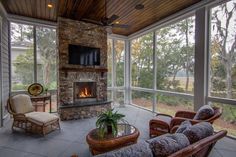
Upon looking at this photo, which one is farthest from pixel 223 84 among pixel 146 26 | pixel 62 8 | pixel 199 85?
pixel 62 8

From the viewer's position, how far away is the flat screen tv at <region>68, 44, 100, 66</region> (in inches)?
218

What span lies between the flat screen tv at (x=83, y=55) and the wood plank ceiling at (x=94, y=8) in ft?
3.43

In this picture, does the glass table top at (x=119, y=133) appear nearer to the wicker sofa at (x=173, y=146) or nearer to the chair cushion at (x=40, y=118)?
the wicker sofa at (x=173, y=146)

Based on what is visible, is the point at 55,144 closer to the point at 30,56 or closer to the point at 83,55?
the point at 83,55

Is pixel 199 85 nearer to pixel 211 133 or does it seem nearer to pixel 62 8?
pixel 211 133

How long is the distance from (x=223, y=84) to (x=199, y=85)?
56cm

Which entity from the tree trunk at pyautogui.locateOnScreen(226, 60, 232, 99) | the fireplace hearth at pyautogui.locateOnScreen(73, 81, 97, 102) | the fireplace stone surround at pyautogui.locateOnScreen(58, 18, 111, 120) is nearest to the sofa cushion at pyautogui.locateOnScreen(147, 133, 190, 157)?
the tree trunk at pyautogui.locateOnScreen(226, 60, 232, 99)

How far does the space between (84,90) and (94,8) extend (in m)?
2.82

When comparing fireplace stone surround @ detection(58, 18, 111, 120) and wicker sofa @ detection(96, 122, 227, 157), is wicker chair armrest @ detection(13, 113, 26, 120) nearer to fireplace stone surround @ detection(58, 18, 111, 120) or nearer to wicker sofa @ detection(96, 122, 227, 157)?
fireplace stone surround @ detection(58, 18, 111, 120)

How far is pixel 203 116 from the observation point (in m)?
3.15

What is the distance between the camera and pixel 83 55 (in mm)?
5746

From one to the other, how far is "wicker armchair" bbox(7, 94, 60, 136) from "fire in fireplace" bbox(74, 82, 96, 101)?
1.56m

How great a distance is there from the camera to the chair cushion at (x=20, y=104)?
4.23 meters

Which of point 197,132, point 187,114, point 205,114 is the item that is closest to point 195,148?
point 197,132
